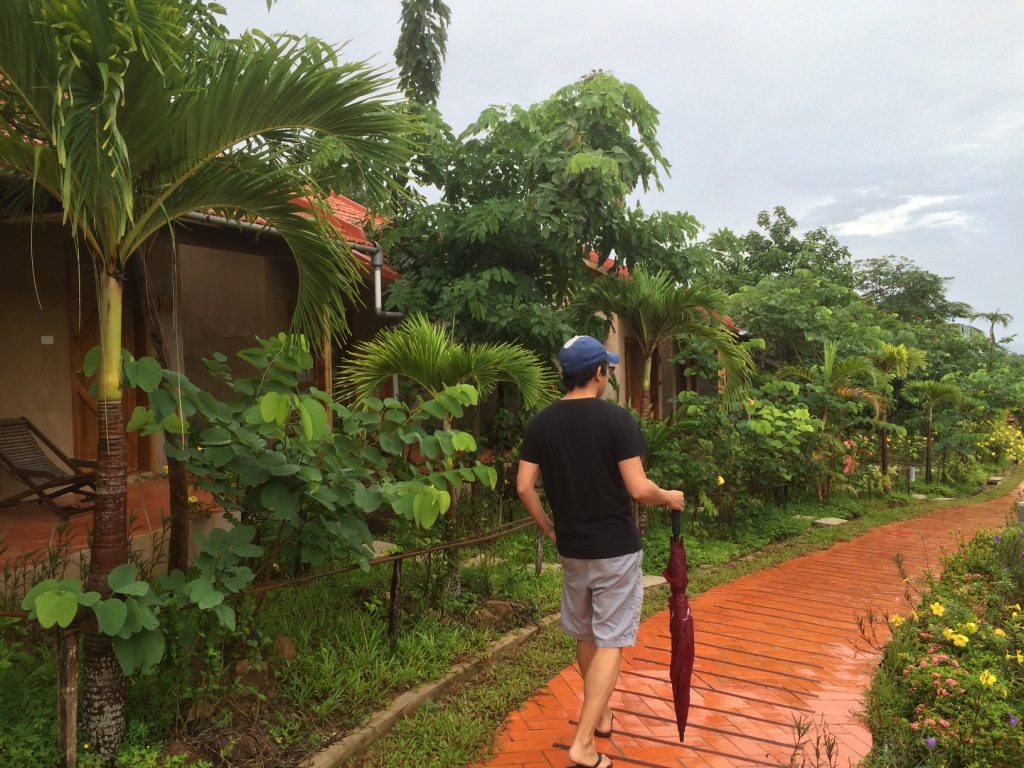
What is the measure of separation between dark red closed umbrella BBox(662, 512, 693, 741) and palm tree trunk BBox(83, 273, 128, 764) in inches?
83.2

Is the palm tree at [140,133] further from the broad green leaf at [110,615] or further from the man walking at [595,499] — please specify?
the man walking at [595,499]

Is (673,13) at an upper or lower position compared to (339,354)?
A: upper

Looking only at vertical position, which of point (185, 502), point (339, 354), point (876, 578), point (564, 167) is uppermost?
point (564, 167)

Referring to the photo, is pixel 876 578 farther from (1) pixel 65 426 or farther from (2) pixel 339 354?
(1) pixel 65 426

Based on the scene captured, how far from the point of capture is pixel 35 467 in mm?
5395

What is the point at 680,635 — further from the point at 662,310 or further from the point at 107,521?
the point at 662,310

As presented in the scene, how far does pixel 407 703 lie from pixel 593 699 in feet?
3.42

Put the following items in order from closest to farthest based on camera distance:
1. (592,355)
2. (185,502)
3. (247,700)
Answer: (592,355)
(247,700)
(185,502)

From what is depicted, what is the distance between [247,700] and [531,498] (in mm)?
1522

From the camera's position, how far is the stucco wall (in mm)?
6156

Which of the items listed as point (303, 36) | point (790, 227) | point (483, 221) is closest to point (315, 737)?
point (303, 36)

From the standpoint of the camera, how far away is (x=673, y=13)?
6.77 meters

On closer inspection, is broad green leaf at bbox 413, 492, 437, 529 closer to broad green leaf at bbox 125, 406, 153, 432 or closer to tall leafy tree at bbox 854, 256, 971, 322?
broad green leaf at bbox 125, 406, 153, 432

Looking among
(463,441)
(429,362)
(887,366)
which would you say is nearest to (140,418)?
(463,441)
